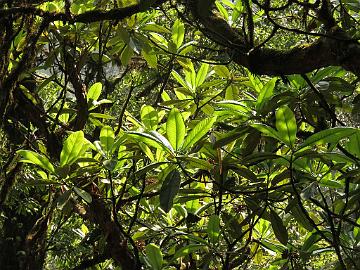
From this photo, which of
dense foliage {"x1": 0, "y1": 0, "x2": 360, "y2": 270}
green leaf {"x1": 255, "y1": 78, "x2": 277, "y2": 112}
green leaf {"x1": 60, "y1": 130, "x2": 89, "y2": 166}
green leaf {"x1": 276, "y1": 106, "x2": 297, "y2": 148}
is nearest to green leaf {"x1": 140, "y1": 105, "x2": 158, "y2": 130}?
dense foliage {"x1": 0, "y1": 0, "x2": 360, "y2": 270}

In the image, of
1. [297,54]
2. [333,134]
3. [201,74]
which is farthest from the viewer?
[201,74]

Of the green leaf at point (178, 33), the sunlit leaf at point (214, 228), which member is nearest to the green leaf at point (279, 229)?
the sunlit leaf at point (214, 228)

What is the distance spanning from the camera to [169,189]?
875 millimetres

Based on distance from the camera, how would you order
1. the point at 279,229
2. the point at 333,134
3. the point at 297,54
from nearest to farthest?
1. the point at 333,134
2. the point at 297,54
3. the point at 279,229

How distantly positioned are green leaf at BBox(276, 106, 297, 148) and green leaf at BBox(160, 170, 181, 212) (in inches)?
8.0

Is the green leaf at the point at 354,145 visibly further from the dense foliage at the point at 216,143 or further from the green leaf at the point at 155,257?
the green leaf at the point at 155,257

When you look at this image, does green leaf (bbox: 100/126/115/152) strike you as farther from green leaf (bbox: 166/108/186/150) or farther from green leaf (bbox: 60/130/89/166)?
green leaf (bbox: 166/108/186/150)

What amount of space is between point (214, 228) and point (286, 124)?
1.23 feet

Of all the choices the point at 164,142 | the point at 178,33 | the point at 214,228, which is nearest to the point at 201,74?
the point at 178,33

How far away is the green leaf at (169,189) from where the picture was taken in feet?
2.79

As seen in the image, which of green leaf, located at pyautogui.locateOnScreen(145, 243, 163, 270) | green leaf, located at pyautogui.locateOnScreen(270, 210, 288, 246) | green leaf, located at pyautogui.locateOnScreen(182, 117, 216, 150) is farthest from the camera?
green leaf, located at pyautogui.locateOnScreen(145, 243, 163, 270)

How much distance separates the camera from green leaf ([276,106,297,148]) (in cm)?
82

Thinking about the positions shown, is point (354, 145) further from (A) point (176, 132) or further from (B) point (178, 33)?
(B) point (178, 33)

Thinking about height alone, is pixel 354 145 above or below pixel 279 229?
above
